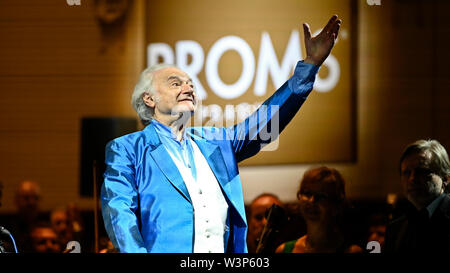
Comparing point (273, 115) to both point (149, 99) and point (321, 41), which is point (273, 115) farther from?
point (149, 99)

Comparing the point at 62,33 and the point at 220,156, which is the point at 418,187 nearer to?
the point at 220,156

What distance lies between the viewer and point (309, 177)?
2.68 meters

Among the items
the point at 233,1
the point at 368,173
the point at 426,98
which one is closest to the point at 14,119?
the point at 233,1

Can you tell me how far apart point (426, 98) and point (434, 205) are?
4.81 feet

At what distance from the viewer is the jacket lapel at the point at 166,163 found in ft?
7.36

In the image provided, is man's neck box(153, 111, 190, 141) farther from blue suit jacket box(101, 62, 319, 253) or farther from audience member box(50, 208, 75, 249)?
audience member box(50, 208, 75, 249)

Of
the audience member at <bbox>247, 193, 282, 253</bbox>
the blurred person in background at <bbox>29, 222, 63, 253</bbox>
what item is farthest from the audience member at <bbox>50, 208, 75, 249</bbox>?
the audience member at <bbox>247, 193, 282, 253</bbox>

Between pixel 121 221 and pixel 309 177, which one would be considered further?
pixel 309 177

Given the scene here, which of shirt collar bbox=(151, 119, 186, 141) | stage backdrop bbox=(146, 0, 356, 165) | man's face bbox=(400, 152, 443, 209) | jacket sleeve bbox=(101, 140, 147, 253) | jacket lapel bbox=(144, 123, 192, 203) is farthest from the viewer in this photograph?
stage backdrop bbox=(146, 0, 356, 165)

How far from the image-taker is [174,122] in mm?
2367

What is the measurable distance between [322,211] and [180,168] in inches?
25.3

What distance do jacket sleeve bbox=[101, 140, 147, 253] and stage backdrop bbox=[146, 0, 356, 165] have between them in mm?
836

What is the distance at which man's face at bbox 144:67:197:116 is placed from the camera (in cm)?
234

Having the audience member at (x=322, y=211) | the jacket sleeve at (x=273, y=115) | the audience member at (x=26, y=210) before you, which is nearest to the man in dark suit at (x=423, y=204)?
the audience member at (x=322, y=211)
